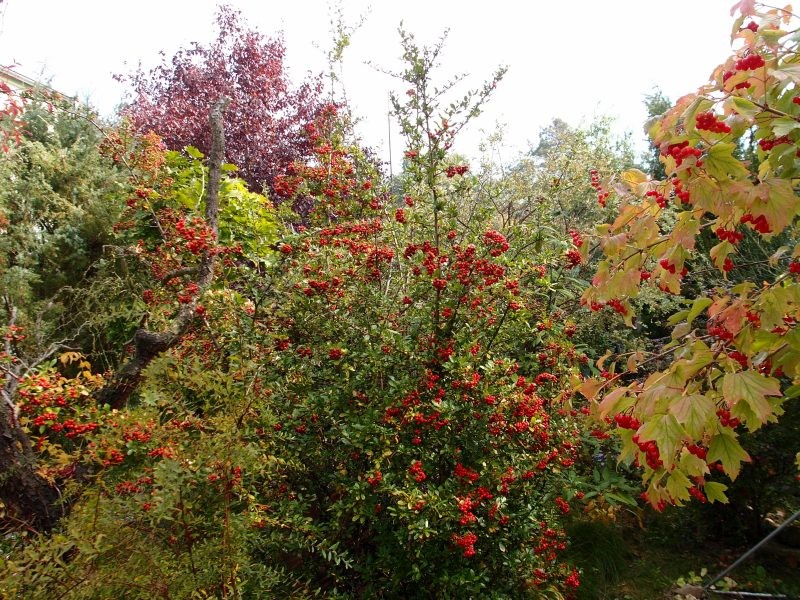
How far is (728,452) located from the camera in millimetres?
1523

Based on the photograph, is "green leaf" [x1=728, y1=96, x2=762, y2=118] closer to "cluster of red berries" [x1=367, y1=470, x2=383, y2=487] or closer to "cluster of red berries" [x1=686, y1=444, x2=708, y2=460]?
"cluster of red berries" [x1=686, y1=444, x2=708, y2=460]

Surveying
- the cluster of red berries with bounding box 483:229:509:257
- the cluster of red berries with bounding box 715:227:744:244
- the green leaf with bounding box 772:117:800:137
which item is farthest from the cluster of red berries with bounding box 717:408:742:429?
the cluster of red berries with bounding box 483:229:509:257

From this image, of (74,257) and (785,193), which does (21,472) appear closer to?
(785,193)

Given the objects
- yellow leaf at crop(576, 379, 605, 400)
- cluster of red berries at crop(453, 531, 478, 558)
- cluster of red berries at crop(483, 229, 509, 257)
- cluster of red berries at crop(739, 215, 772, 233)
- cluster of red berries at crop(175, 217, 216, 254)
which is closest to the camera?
cluster of red berries at crop(739, 215, 772, 233)

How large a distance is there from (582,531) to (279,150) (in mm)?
7291

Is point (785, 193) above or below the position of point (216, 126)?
below

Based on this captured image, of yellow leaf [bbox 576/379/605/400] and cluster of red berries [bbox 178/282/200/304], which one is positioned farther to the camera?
cluster of red berries [bbox 178/282/200/304]

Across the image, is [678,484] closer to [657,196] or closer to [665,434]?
[665,434]

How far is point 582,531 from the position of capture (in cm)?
423

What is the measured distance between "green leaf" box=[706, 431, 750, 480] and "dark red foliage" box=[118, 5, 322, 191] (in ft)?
24.8

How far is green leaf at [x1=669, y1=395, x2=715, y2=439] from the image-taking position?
1312mm

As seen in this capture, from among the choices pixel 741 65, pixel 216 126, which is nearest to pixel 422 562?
pixel 741 65

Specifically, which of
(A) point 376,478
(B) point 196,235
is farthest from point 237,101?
(A) point 376,478

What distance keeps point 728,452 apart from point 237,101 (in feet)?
29.4
